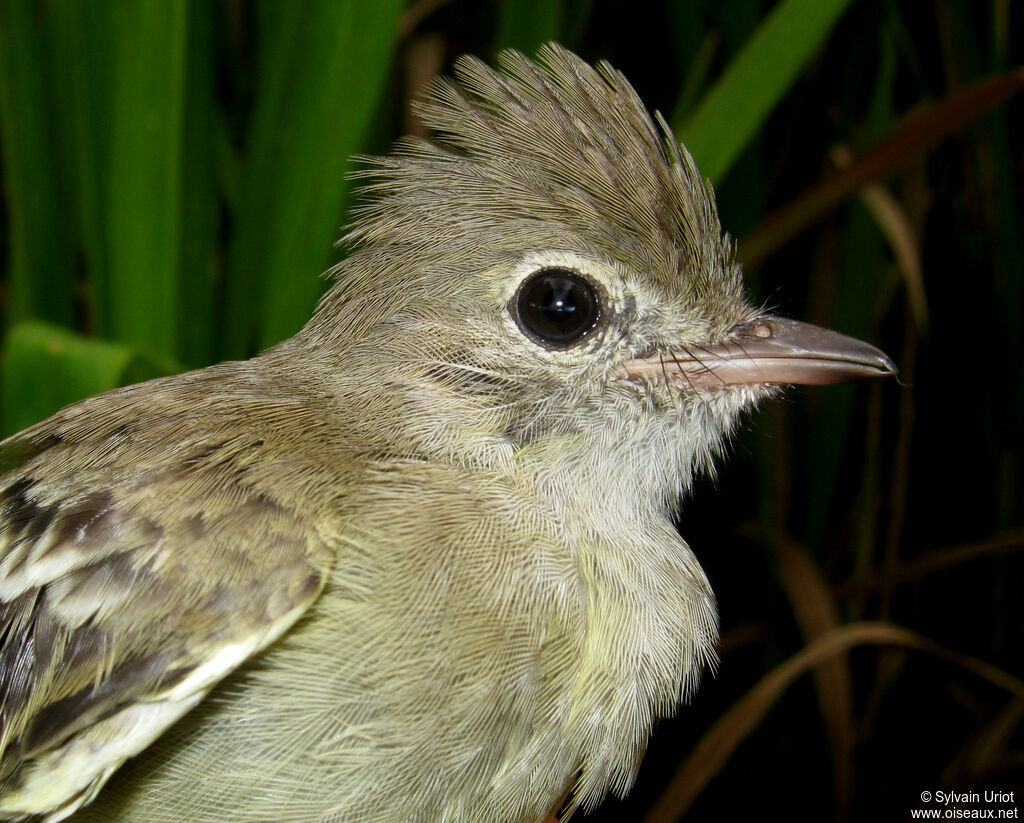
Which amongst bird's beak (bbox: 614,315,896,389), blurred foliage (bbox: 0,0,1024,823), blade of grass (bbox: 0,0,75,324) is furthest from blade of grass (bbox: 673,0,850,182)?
blade of grass (bbox: 0,0,75,324)

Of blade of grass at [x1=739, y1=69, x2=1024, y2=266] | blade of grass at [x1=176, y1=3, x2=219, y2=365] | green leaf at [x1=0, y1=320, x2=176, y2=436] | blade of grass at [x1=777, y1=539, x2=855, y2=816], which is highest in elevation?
blade of grass at [x1=739, y1=69, x2=1024, y2=266]

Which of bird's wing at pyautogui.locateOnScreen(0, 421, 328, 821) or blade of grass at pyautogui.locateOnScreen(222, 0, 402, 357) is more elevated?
blade of grass at pyautogui.locateOnScreen(222, 0, 402, 357)

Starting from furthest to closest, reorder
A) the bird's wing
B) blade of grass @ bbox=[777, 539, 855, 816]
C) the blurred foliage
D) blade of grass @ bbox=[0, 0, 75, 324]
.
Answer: blade of grass @ bbox=[777, 539, 855, 816], blade of grass @ bbox=[0, 0, 75, 324], the blurred foliage, the bird's wing

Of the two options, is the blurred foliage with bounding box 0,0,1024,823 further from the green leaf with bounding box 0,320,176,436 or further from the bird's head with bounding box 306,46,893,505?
the bird's head with bounding box 306,46,893,505

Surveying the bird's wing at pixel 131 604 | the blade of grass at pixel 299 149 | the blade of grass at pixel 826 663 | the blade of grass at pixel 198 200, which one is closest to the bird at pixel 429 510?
the bird's wing at pixel 131 604

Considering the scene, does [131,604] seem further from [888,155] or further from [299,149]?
[888,155]

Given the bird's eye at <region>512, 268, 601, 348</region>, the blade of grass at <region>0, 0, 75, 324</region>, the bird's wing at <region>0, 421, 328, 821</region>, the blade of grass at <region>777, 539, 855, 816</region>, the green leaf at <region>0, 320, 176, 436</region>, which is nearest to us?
the bird's wing at <region>0, 421, 328, 821</region>

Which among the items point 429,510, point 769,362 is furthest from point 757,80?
point 429,510

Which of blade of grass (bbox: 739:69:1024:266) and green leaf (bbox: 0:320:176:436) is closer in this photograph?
green leaf (bbox: 0:320:176:436)
